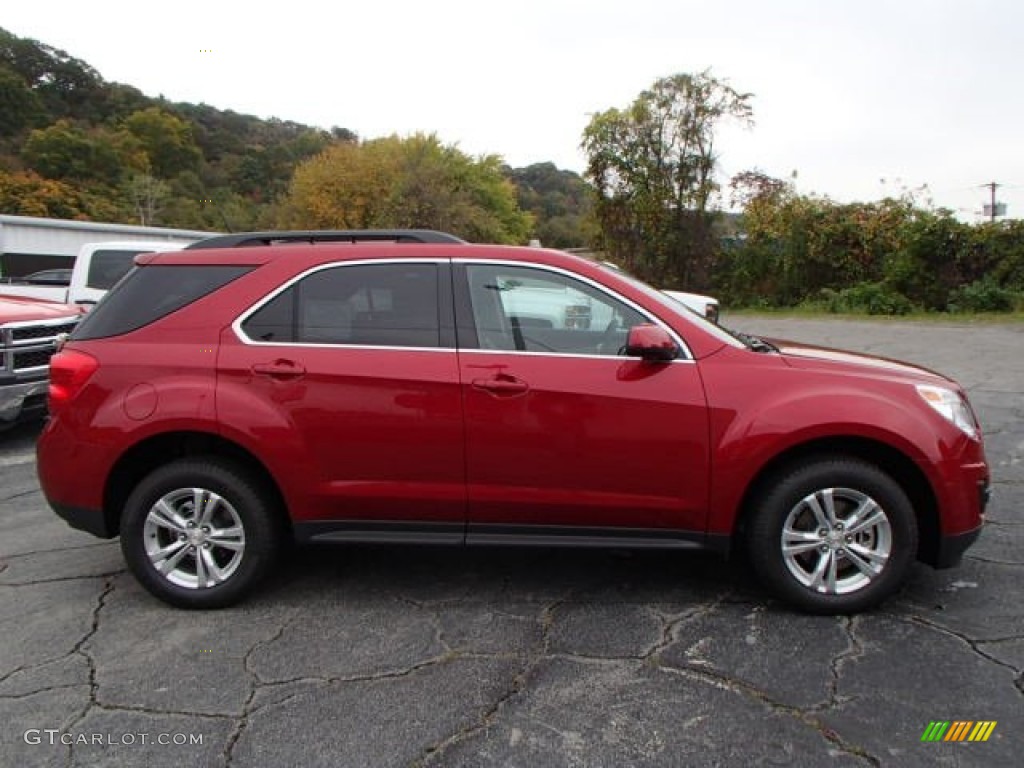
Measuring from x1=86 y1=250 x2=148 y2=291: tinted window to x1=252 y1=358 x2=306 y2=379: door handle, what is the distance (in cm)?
742

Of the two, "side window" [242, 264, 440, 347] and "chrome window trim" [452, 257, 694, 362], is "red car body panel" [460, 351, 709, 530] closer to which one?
"chrome window trim" [452, 257, 694, 362]

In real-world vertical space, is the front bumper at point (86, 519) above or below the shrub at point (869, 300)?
below

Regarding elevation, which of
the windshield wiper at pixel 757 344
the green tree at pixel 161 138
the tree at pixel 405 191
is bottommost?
the windshield wiper at pixel 757 344

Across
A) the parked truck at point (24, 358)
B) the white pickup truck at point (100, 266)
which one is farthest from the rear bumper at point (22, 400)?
the white pickup truck at point (100, 266)

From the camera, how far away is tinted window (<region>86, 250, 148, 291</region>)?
9.87m

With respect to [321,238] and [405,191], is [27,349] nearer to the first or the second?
[321,238]

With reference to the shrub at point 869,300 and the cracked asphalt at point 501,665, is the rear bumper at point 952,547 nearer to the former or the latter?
the cracked asphalt at point 501,665

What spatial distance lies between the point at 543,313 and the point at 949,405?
1882 mm

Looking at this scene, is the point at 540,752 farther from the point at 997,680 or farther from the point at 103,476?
the point at 103,476

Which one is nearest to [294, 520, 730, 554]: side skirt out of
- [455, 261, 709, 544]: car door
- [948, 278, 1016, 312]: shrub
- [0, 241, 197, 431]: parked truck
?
[455, 261, 709, 544]: car door

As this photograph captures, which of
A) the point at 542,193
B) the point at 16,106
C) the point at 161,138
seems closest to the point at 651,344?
the point at 542,193

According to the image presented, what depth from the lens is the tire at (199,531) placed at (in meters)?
3.64

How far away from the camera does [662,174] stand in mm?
21406

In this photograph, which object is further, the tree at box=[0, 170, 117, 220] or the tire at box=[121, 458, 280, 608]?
the tree at box=[0, 170, 117, 220]
